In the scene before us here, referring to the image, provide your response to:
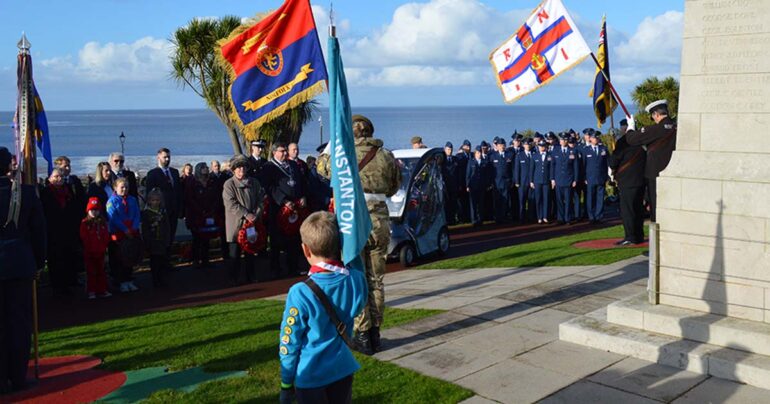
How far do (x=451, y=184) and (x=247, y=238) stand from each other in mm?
8365

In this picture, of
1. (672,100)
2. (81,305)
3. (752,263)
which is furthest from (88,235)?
(672,100)

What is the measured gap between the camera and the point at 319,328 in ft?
12.6

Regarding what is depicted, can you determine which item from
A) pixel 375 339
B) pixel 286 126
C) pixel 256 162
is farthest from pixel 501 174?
pixel 375 339

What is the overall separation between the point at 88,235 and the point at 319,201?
13.5 ft

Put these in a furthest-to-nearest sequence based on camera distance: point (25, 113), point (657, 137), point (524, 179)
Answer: point (524, 179) < point (657, 137) < point (25, 113)

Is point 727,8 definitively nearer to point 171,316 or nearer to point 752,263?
point 752,263

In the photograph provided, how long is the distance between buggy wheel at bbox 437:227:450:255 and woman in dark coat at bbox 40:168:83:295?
6.16 metres

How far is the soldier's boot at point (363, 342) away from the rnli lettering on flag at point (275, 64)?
9.57 feet

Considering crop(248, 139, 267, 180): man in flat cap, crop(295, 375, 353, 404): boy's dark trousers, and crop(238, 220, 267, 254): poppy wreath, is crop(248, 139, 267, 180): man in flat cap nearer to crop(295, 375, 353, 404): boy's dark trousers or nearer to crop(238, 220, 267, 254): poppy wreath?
crop(238, 220, 267, 254): poppy wreath

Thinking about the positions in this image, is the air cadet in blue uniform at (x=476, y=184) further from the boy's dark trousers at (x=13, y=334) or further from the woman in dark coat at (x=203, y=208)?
the boy's dark trousers at (x=13, y=334)

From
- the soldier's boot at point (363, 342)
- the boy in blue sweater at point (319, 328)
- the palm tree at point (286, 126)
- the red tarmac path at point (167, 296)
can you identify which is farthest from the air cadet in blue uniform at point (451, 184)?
the boy in blue sweater at point (319, 328)

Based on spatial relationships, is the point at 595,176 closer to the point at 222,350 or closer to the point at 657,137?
the point at 657,137

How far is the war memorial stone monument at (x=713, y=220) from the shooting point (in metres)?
5.93

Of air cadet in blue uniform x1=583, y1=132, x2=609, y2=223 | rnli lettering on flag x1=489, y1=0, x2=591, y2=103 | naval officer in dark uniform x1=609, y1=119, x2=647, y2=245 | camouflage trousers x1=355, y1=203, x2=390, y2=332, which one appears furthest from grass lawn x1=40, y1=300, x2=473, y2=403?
air cadet in blue uniform x1=583, y1=132, x2=609, y2=223
